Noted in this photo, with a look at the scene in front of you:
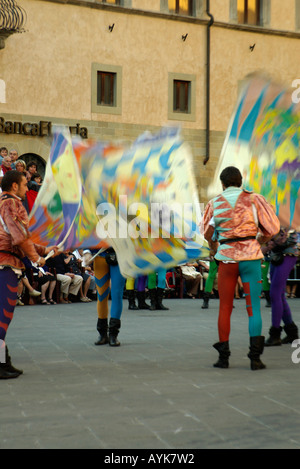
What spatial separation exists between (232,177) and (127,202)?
133cm

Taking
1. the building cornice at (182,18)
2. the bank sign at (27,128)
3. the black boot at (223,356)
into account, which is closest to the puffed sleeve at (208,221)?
the black boot at (223,356)

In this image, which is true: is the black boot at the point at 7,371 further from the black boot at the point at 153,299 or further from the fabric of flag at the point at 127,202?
the black boot at the point at 153,299

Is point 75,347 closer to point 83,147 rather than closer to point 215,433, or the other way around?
point 83,147

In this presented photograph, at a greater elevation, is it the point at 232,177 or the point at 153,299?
the point at 232,177

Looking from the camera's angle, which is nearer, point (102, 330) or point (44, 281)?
point (102, 330)

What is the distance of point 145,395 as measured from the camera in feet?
21.3

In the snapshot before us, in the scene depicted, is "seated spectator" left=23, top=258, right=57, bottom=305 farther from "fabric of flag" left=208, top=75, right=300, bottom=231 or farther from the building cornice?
the building cornice

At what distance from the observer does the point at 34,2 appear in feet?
81.5

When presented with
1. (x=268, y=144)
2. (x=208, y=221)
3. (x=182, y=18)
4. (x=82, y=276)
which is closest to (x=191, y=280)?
(x=82, y=276)

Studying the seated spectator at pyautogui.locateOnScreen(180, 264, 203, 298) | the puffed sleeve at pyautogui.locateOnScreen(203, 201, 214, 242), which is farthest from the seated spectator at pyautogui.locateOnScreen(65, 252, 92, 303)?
the puffed sleeve at pyautogui.locateOnScreen(203, 201, 214, 242)

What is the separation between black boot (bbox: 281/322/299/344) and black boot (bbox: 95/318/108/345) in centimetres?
207

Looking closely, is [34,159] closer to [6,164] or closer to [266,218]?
[6,164]

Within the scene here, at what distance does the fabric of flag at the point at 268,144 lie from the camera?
8586 mm
